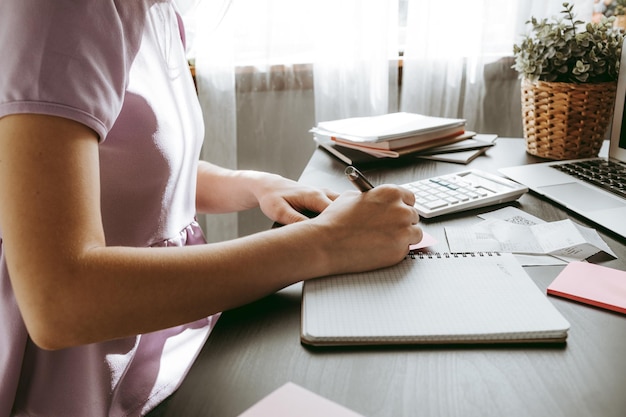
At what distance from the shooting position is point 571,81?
1063 mm

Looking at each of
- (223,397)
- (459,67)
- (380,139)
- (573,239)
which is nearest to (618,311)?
(573,239)

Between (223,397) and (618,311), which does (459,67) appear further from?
(223,397)

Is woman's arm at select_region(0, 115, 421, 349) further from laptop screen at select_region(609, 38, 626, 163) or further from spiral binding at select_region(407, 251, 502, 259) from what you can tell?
laptop screen at select_region(609, 38, 626, 163)

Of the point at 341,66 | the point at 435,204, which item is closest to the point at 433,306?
the point at 435,204

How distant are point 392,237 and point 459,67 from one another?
1205 millimetres

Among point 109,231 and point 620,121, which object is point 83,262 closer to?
point 109,231

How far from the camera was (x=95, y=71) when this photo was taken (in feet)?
1.69

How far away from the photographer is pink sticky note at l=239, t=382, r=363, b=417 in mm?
396

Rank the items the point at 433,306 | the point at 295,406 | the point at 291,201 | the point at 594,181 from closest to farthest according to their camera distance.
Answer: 1. the point at 295,406
2. the point at 433,306
3. the point at 291,201
4. the point at 594,181

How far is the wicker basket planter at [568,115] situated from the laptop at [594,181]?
41 millimetres

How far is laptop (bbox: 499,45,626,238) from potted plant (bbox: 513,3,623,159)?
43mm

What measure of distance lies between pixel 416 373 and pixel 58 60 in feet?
1.37

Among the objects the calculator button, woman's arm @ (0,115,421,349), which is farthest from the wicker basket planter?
woman's arm @ (0,115,421,349)

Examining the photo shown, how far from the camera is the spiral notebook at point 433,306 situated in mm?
483
